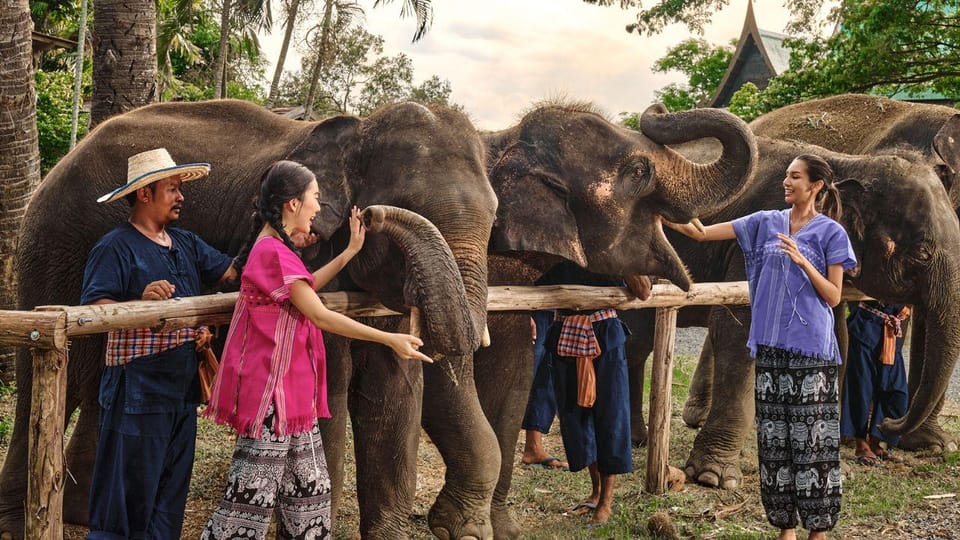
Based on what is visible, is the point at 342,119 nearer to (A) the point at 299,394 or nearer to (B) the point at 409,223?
(B) the point at 409,223

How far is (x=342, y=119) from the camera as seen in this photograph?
4.86m

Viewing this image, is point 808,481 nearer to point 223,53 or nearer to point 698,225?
point 698,225

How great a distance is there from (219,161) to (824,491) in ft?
11.6

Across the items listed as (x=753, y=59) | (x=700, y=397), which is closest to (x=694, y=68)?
(x=753, y=59)

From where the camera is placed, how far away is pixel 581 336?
19.3 feet

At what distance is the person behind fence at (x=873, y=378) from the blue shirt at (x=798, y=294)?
3.01m

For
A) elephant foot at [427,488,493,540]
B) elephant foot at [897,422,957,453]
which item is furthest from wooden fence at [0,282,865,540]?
elephant foot at [897,422,957,453]

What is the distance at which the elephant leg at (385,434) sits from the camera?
4.84 m

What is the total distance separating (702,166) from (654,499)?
2.23 metres

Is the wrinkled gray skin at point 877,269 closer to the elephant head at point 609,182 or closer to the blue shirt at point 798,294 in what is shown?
the elephant head at point 609,182

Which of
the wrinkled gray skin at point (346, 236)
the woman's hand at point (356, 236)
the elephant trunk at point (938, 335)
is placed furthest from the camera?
the elephant trunk at point (938, 335)

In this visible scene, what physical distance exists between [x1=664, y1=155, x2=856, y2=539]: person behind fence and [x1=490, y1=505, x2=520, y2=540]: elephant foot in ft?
4.72

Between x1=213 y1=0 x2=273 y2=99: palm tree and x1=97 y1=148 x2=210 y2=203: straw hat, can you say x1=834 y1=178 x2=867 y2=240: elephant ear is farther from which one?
x1=213 y1=0 x2=273 y2=99: palm tree

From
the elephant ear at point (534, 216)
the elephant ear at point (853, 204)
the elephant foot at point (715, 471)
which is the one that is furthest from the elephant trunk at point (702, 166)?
the elephant foot at point (715, 471)
